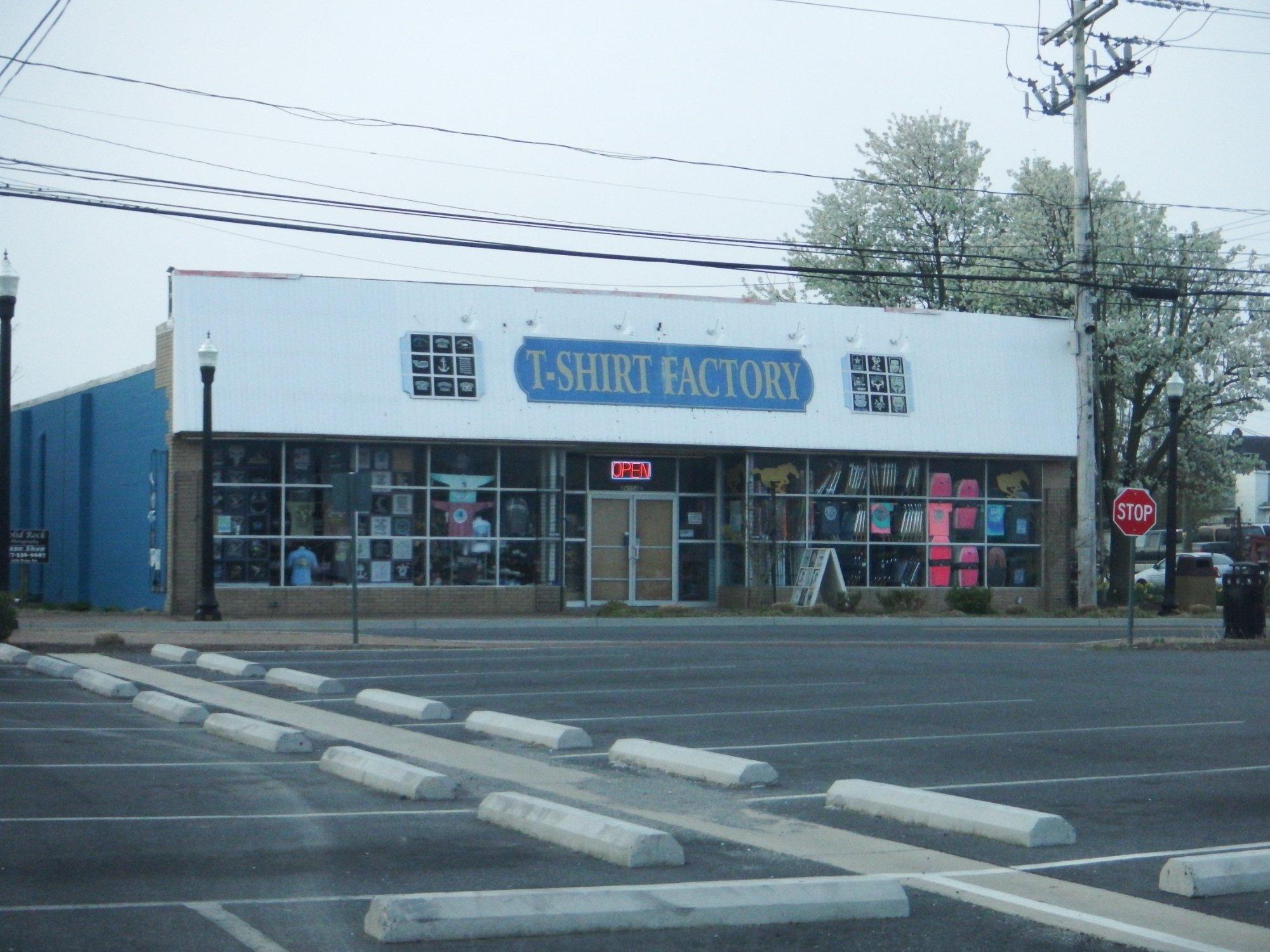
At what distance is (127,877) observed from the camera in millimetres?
6930

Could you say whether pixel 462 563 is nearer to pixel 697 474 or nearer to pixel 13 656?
pixel 697 474

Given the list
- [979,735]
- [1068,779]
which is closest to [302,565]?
[979,735]

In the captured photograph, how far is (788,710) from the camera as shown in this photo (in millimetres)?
14422

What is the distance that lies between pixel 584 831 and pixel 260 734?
467cm

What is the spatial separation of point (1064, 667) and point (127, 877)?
48.7ft

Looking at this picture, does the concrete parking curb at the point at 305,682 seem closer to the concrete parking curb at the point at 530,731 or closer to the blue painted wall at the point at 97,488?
the concrete parking curb at the point at 530,731

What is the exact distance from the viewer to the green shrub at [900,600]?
105 feet

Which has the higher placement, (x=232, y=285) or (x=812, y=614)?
(x=232, y=285)

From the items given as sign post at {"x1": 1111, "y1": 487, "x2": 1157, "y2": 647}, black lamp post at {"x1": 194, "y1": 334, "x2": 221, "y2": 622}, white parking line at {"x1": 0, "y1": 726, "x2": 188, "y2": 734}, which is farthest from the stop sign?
white parking line at {"x1": 0, "y1": 726, "x2": 188, "y2": 734}

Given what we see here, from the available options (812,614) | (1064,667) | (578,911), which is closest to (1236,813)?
(578,911)

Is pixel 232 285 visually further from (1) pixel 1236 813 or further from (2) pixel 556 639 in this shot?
(1) pixel 1236 813

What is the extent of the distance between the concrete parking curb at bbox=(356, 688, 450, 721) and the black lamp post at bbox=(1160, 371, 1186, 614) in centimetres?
2047

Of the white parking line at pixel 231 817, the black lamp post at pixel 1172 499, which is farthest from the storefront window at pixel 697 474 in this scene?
the white parking line at pixel 231 817

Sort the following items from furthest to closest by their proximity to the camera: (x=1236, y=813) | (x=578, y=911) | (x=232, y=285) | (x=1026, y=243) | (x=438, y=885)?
(x=1026, y=243), (x=232, y=285), (x=1236, y=813), (x=438, y=885), (x=578, y=911)
